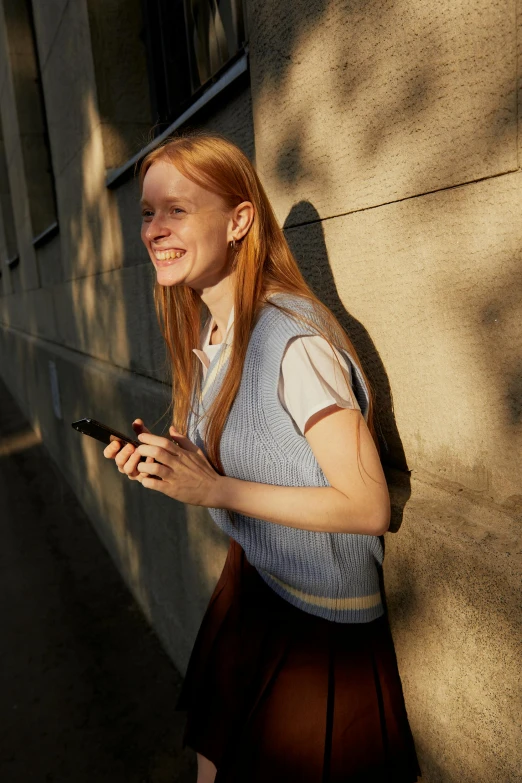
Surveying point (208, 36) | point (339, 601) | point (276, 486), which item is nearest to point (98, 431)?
point (276, 486)

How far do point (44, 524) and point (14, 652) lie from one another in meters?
1.95

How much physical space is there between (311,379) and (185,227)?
21.6 inches

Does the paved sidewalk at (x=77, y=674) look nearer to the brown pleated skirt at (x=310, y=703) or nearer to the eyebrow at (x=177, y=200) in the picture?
the brown pleated skirt at (x=310, y=703)

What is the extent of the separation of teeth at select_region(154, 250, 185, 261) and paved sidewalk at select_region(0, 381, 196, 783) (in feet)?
7.42

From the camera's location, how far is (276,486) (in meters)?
1.39

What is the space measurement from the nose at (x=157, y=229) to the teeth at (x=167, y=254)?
4 centimetres

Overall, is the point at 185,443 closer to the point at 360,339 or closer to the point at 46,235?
the point at 360,339

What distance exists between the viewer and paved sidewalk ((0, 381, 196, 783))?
2801mm

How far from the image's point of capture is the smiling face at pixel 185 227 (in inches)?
60.7

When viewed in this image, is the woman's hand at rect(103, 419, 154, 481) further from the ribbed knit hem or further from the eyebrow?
the eyebrow

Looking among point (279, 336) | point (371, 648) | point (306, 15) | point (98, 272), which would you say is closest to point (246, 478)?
point (279, 336)

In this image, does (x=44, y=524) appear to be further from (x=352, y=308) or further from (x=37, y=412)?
(x=352, y=308)

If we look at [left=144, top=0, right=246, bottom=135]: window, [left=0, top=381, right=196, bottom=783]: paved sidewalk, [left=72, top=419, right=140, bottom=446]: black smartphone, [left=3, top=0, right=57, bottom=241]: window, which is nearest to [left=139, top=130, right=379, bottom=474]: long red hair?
[left=72, top=419, right=140, bottom=446]: black smartphone

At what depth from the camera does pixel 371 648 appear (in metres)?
1.55
